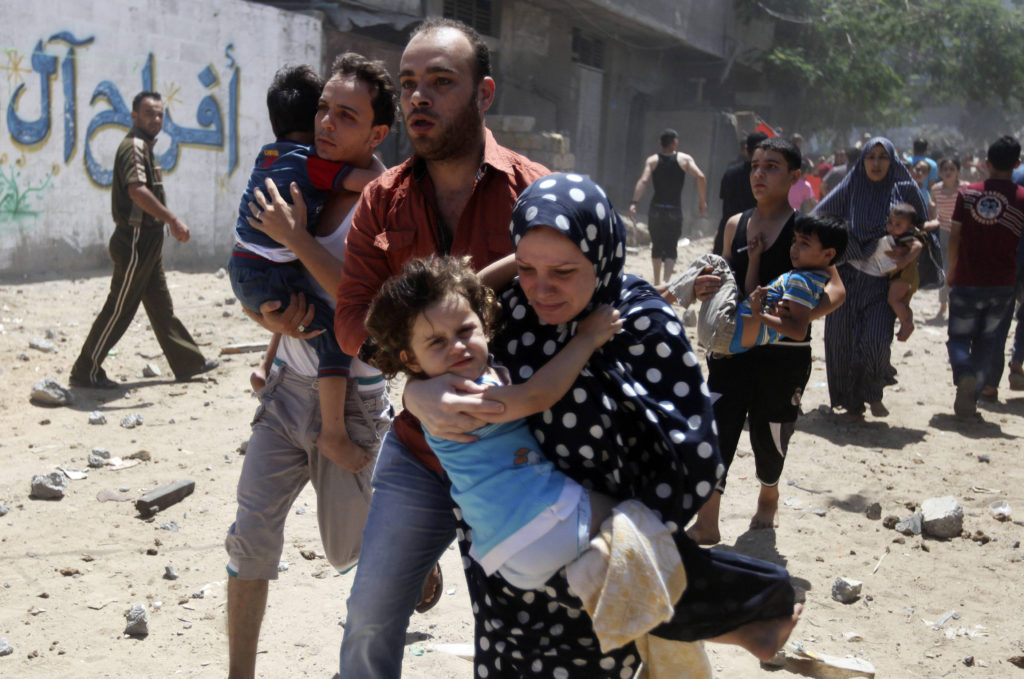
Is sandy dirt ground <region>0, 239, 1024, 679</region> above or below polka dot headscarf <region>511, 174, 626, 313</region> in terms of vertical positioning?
below

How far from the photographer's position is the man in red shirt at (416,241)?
230cm

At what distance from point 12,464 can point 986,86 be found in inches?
1231

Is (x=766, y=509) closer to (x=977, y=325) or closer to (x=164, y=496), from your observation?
(x=164, y=496)

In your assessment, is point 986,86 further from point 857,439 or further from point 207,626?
point 207,626

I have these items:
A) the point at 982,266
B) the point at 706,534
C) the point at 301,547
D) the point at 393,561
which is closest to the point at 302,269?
the point at 393,561

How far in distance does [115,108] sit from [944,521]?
29.2 feet

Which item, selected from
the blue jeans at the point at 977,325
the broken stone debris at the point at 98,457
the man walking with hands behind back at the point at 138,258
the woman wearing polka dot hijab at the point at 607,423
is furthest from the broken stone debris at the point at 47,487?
the blue jeans at the point at 977,325

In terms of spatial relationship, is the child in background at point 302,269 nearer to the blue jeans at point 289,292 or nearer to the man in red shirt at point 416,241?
the blue jeans at point 289,292

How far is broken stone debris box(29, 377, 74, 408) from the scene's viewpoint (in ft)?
19.8

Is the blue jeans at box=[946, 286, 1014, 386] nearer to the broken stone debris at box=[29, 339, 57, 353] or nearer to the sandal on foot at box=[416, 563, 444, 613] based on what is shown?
the sandal on foot at box=[416, 563, 444, 613]

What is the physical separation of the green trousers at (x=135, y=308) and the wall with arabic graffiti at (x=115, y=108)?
128 inches

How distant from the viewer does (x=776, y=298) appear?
4156 millimetres

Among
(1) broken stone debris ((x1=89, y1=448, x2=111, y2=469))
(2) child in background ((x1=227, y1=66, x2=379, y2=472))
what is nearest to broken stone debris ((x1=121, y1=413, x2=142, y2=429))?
(1) broken stone debris ((x1=89, y1=448, x2=111, y2=469))

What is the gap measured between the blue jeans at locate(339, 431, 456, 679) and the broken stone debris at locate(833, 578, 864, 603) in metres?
2.18
